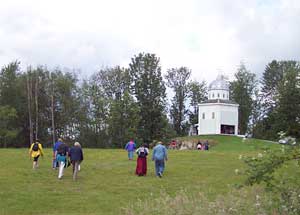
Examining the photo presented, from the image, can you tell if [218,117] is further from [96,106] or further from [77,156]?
[77,156]

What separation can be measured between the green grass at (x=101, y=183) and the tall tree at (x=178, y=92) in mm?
57445

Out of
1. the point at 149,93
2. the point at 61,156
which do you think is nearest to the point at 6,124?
the point at 149,93

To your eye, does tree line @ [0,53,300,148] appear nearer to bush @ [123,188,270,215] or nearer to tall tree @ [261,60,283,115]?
tall tree @ [261,60,283,115]

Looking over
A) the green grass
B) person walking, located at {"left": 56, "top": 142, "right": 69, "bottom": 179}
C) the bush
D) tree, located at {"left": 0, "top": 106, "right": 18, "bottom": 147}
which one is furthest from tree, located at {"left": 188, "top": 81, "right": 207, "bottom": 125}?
the bush

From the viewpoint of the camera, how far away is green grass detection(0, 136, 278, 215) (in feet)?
60.2

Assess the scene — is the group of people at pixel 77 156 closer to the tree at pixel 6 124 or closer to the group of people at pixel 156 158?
the group of people at pixel 156 158

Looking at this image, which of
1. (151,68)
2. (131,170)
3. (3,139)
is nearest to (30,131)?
(3,139)

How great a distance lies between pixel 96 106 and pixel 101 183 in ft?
176

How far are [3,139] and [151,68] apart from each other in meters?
26.0

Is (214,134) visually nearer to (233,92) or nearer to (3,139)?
(233,92)

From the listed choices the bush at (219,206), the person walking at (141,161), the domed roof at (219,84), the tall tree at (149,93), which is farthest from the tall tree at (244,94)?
the bush at (219,206)

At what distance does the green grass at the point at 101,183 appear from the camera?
18359 millimetres

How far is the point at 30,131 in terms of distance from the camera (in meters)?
72.2

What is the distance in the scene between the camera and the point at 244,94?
9450cm
